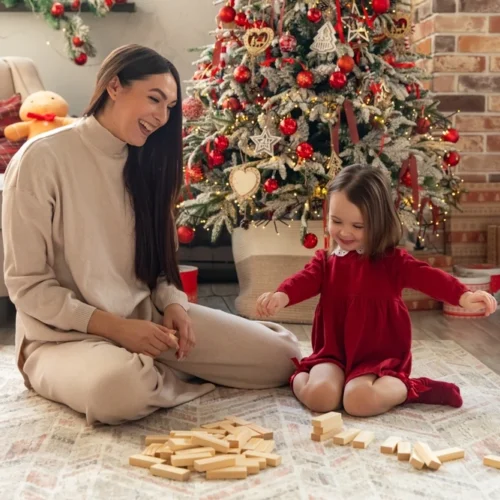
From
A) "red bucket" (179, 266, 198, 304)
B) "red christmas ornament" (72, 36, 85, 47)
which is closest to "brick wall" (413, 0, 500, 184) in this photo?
"red bucket" (179, 266, 198, 304)

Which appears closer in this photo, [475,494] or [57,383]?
[475,494]

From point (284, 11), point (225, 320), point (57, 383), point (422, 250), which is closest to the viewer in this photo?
point (57, 383)

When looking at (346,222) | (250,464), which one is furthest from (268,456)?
(346,222)

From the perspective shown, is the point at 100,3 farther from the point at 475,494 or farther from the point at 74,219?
the point at 475,494

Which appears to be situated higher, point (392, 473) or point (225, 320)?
point (225, 320)

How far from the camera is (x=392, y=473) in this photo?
153 centimetres

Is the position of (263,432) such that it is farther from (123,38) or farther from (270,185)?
(123,38)

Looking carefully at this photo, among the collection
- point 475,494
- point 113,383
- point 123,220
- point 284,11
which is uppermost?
point 284,11

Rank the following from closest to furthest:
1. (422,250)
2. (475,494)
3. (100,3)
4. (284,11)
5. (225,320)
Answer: (475,494), (225,320), (284,11), (422,250), (100,3)

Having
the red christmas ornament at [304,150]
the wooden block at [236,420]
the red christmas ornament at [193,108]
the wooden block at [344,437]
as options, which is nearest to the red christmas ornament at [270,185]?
the red christmas ornament at [304,150]

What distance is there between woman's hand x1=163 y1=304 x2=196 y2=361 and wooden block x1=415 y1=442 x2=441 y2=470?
64cm

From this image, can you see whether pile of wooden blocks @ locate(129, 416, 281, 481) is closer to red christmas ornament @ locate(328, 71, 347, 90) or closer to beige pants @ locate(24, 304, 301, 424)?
beige pants @ locate(24, 304, 301, 424)

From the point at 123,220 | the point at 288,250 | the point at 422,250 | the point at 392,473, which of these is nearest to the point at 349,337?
the point at 392,473

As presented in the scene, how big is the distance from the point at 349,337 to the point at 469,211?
181 centimetres
